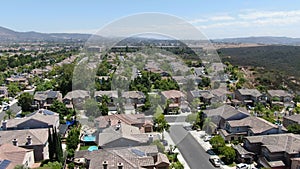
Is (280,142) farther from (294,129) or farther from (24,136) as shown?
(24,136)

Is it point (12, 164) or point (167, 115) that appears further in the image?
point (167, 115)

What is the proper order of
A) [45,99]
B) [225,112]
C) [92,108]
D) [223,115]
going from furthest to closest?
[45,99] → [92,108] → [225,112] → [223,115]

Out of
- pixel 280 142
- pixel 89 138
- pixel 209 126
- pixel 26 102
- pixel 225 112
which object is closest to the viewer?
pixel 280 142

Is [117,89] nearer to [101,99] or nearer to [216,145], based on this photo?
[101,99]

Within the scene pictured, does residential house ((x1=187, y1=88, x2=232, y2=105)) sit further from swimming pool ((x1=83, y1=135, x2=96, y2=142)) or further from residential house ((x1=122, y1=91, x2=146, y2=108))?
swimming pool ((x1=83, y1=135, x2=96, y2=142))

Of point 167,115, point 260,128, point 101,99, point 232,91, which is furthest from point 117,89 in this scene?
point 232,91

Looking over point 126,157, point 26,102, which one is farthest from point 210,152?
point 26,102
